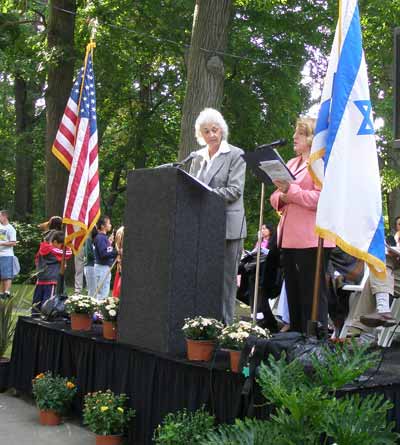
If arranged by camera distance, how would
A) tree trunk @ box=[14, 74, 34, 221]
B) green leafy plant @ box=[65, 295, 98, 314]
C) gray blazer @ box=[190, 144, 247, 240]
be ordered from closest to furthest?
gray blazer @ box=[190, 144, 247, 240] < green leafy plant @ box=[65, 295, 98, 314] < tree trunk @ box=[14, 74, 34, 221]

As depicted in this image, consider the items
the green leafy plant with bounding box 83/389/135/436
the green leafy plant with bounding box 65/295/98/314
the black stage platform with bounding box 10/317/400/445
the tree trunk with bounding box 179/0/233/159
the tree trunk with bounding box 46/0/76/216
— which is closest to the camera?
the black stage platform with bounding box 10/317/400/445

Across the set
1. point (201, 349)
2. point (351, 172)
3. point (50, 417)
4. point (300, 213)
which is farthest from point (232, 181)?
point (50, 417)

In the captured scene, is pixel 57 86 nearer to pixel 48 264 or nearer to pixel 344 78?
pixel 48 264

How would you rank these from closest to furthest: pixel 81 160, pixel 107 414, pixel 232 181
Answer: pixel 107 414, pixel 232 181, pixel 81 160

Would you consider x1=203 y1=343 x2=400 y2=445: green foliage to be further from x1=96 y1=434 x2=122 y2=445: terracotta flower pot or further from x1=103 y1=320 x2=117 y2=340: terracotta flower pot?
x1=103 y1=320 x2=117 y2=340: terracotta flower pot

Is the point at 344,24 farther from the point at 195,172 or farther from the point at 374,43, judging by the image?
the point at 374,43

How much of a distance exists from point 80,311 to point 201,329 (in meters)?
1.86

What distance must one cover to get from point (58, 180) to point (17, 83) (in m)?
12.5

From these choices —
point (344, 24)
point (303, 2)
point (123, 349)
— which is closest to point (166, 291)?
point (123, 349)

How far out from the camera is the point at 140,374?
5.43 m

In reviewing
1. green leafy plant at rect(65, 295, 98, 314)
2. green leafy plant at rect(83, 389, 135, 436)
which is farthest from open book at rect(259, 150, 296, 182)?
green leafy plant at rect(65, 295, 98, 314)

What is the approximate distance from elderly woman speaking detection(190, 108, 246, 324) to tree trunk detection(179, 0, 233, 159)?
613cm

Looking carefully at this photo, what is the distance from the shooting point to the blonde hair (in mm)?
5445

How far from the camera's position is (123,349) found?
18.6 feet
